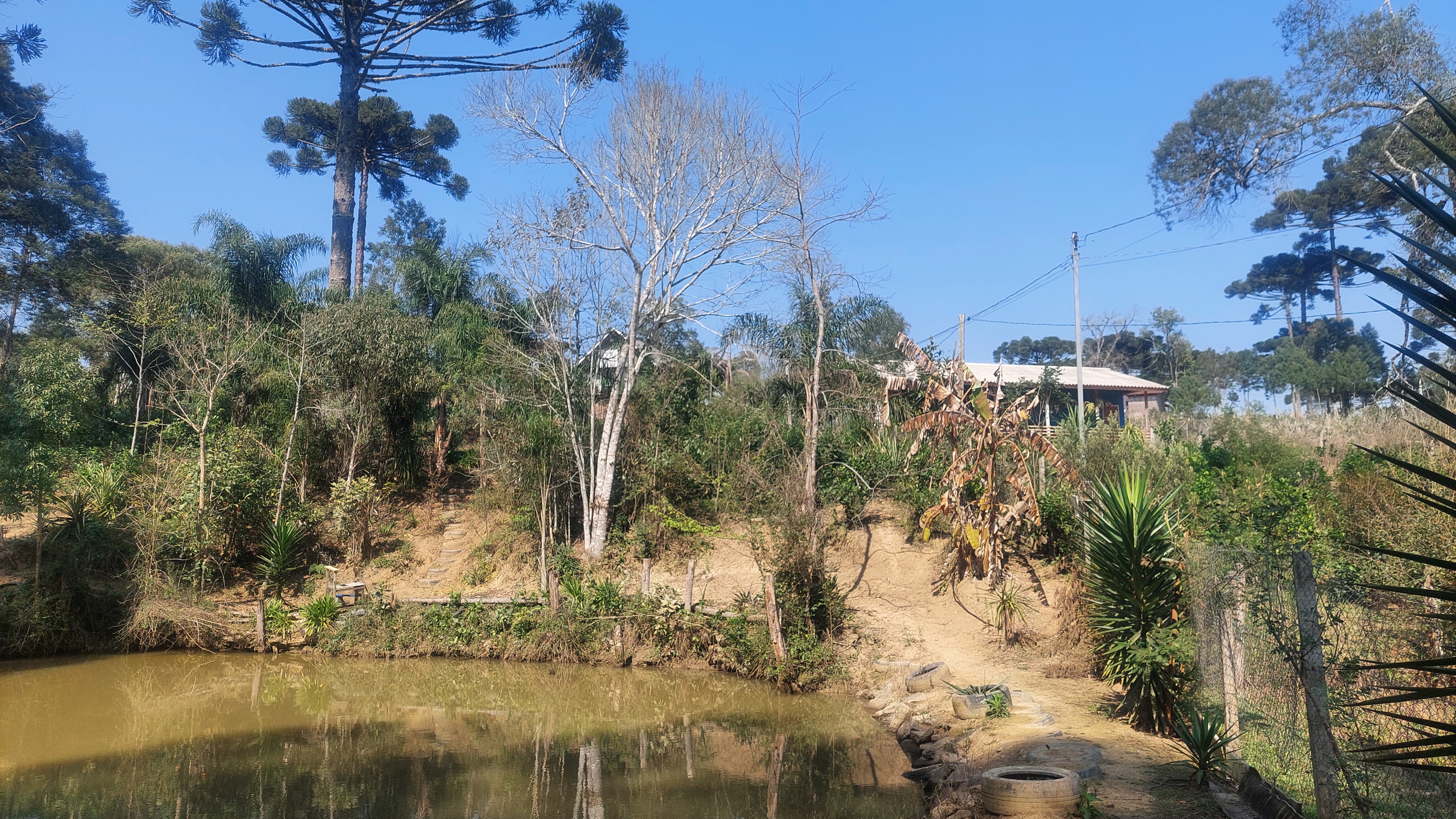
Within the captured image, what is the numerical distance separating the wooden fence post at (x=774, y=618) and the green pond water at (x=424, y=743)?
62 cm

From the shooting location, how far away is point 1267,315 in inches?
1603

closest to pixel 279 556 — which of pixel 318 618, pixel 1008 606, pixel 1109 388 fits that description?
pixel 318 618

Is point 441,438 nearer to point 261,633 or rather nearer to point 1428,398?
point 261,633

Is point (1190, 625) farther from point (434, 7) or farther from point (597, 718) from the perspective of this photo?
point (434, 7)

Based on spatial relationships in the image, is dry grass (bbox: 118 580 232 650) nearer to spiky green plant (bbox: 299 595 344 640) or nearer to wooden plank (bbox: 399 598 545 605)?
spiky green plant (bbox: 299 595 344 640)

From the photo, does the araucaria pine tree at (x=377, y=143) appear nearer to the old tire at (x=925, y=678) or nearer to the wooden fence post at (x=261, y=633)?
the wooden fence post at (x=261, y=633)

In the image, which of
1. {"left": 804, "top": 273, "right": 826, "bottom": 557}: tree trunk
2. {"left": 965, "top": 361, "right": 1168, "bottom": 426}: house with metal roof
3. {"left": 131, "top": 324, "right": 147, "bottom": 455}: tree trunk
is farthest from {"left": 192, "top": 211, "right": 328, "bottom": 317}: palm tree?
{"left": 965, "top": 361, "right": 1168, "bottom": 426}: house with metal roof

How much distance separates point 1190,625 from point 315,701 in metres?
11.0

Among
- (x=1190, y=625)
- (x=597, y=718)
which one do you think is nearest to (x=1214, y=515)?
(x=1190, y=625)

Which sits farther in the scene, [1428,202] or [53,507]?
[53,507]

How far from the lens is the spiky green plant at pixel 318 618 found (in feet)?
49.2

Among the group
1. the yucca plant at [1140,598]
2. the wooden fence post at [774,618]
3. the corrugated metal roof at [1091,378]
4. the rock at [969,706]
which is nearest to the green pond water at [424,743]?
the wooden fence post at [774,618]

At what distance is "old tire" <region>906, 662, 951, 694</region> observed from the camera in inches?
426

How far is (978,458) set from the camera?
13133 millimetres
